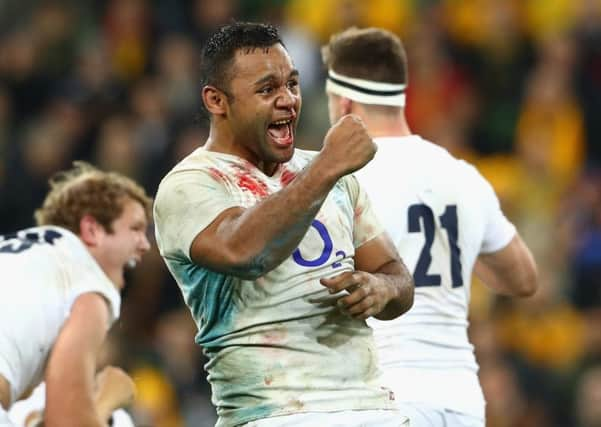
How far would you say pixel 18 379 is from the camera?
547cm

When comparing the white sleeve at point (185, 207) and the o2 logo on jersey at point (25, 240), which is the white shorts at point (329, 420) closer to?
the white sleeve at point (185, 207)

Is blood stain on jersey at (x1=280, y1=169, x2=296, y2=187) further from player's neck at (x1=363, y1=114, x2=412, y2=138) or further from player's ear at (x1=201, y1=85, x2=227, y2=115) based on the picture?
player's neck at (x1=363, y1=114, x2=412, y2=138)

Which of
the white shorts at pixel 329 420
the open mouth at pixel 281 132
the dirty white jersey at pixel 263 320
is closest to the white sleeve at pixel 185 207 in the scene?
the dirty white jersey at pixel 263 320

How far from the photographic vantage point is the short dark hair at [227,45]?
4312 mm

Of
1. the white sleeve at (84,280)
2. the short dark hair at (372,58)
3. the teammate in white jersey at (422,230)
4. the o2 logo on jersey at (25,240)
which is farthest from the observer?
the short dark hair at (372,58)

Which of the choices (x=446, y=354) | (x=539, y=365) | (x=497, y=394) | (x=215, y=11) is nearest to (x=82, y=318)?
(x=446, y=354)

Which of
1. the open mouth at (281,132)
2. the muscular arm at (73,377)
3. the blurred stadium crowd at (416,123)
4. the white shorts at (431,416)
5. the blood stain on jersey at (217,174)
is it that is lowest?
the blurred stadium crowd at (416,123)

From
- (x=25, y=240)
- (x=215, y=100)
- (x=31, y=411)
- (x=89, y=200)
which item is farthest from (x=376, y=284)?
(x=31, y=411)

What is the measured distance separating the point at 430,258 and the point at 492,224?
45 cm

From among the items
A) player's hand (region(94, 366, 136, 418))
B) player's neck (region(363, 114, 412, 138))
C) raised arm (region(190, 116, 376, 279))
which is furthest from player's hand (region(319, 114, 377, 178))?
player's hand (region(94, 366, 136, 418))

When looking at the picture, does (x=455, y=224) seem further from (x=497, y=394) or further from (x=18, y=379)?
(x=497, y=394)

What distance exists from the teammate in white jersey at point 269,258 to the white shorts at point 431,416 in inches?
36.3

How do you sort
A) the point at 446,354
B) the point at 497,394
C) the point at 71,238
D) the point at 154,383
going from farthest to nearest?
the point at 154,383
the point at 497,394
the point at 71,238
the point at 446,354

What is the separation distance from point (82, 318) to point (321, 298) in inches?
→ 61.2
